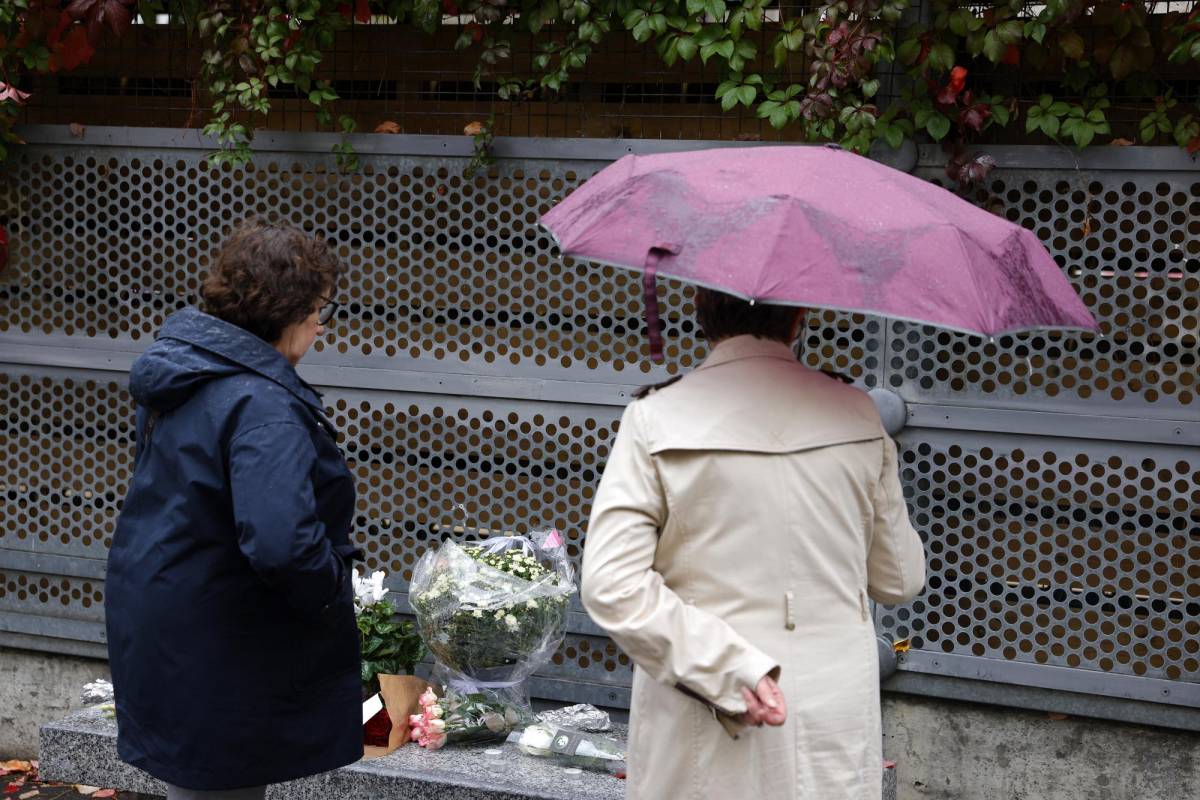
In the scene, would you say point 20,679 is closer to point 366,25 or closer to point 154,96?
point 154,96

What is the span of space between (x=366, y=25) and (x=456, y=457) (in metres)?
1.59

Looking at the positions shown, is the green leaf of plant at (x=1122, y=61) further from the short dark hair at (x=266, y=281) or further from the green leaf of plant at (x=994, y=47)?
the short dark hair at (x=266, y=281)

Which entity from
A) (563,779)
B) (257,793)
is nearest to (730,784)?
(257,793)

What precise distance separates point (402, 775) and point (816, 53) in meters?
2.54

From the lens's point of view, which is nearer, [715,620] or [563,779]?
[715,620]

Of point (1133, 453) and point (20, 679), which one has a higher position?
point (1133, 453)

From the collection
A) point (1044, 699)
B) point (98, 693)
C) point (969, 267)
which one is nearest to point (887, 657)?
point (1044, 699)

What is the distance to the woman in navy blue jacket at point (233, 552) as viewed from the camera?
305 cm

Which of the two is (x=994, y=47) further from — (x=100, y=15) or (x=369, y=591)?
(x=100, y=15)

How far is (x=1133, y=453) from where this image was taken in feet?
14.4

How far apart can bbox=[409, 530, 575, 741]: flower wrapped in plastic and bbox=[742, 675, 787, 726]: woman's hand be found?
1.92m

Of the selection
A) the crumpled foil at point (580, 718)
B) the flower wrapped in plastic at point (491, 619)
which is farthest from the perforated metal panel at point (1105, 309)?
the crumpled foil at point (580, 718)

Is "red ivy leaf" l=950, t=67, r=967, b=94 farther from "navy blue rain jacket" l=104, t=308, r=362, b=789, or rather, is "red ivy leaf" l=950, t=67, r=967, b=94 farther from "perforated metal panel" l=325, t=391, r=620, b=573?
"navy blue rain jacket" l=104, t=308, r=362, b=789

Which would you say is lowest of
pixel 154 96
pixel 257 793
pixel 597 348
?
pixel 257 793
